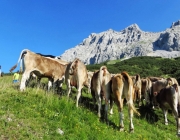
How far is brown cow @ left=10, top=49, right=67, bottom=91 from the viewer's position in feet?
41.2

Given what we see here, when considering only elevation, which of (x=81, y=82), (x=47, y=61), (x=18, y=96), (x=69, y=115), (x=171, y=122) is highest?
(x=47, y=61)

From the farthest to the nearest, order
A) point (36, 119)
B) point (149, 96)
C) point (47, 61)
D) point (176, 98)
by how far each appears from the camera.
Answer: point (149, 96), point (47, 61), point (176, 98), point (36, 119)

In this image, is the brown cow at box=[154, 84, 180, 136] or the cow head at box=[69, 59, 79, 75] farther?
the brown cow at box=[154, 84, 180, 136]

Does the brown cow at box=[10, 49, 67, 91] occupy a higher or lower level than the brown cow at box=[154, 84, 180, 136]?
higher

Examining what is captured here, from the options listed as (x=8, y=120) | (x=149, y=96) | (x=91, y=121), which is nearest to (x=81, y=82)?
(x=91, y=121)

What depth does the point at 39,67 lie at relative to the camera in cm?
1321

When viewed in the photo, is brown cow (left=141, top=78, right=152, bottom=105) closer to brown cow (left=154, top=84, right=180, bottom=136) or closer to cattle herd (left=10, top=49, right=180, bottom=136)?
cattle herd (left=10, top=49, right=180, bottom=136)

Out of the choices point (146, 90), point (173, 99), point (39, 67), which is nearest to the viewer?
point (173, 99)

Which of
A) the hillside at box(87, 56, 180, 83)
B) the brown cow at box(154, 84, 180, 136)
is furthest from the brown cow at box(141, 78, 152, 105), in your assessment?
the hillside at box(87, 56, 180, 83)

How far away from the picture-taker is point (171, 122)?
586 inches

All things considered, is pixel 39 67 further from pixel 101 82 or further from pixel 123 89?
pixel 123 89

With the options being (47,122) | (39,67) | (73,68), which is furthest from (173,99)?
(39,67)

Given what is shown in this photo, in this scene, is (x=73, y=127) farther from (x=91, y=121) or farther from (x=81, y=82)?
(x=81, y=82)

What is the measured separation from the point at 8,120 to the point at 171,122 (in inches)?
448
